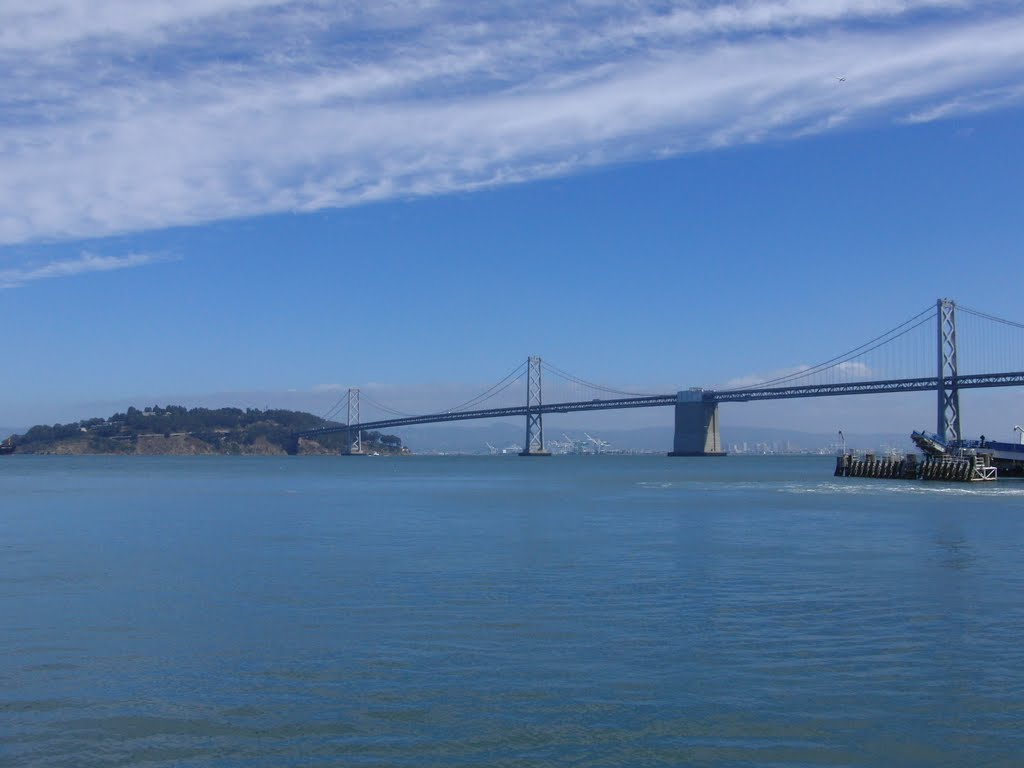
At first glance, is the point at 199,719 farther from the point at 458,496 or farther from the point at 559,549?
the point at 458,496

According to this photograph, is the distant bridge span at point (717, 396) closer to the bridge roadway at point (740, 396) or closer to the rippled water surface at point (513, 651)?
the bridge roadway at point (740, 396)

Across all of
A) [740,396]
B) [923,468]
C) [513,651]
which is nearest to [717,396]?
[740,396]

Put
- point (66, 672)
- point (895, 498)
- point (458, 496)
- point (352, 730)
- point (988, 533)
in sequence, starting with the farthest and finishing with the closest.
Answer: point (458, 496) → point (895, 498) → point (988, 533) → point (66, 672) → point (352, 730)

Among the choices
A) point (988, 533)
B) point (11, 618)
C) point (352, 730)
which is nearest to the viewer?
point (352, 730)

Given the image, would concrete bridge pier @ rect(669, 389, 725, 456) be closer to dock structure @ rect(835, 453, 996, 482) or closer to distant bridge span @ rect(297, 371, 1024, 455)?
distant bridge span @ rect(297, 371, 1024, 455)

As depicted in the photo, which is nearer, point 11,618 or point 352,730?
point 352,730

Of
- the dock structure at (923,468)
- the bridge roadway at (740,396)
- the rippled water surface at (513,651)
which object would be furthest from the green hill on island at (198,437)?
the rippled water surface at (513,651)

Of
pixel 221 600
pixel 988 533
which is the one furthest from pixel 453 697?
pixel 988 533

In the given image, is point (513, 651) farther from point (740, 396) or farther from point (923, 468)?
point (740, 396)
